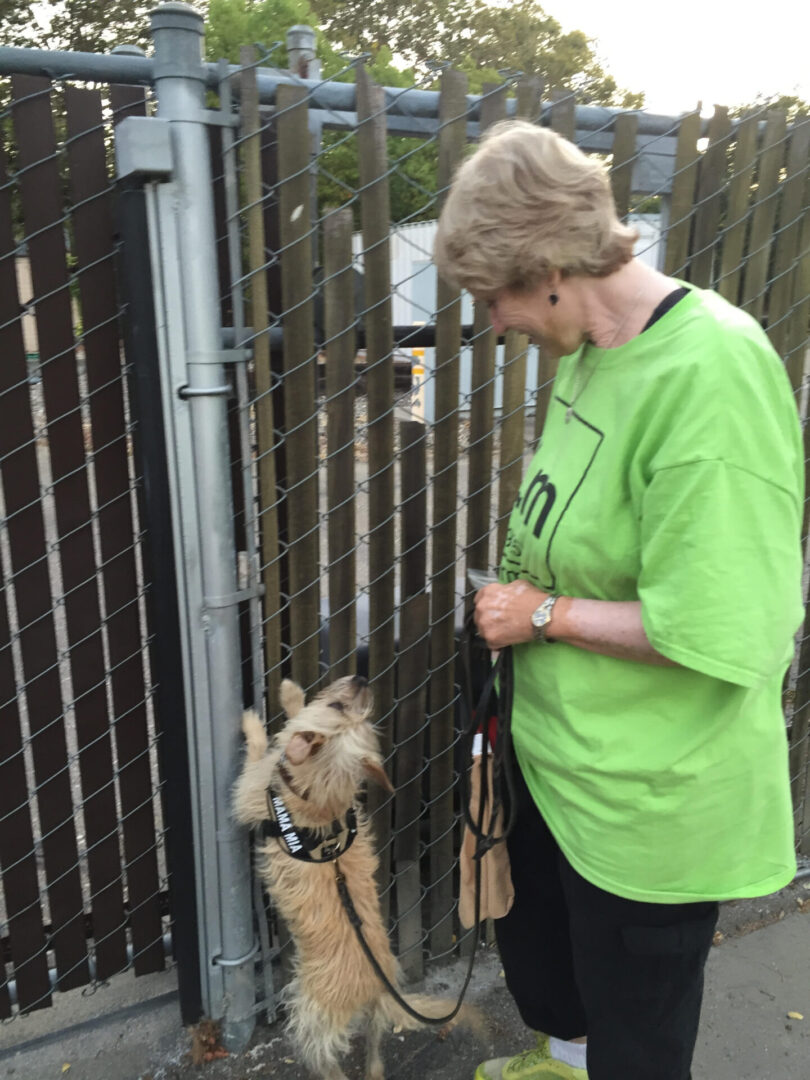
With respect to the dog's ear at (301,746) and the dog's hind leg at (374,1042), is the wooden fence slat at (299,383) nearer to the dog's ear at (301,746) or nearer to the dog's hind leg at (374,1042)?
the dog's ear at (301,746)

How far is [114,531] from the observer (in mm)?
2057

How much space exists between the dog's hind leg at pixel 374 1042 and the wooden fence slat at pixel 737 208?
7.88 ft

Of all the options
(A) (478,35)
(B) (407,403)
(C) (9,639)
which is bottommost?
(C) (9,639)

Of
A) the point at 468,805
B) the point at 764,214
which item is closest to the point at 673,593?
the point at 468,805

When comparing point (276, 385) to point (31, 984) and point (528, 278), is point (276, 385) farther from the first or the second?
point (31, 984)

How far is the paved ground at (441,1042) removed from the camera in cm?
232

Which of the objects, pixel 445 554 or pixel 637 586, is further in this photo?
pixel 445 554

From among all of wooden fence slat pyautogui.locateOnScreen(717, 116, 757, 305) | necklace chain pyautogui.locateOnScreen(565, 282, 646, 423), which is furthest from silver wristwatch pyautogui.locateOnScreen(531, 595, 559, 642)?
wooden fence slat pyautogui.locateOnScreen(717, 116, 757, 305)

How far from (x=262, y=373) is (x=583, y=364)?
0.82m

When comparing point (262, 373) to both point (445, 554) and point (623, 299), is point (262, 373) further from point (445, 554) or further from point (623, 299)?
point (623, 299)

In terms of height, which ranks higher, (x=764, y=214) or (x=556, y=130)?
(x=556, y=130)

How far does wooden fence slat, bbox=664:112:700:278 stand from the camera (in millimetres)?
2307

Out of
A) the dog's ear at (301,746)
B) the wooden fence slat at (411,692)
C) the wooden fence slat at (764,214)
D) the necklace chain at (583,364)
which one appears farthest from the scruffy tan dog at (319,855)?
the wooden fence slat at (764,214)

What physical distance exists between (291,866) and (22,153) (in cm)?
186
